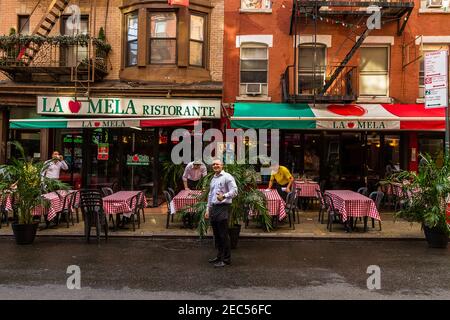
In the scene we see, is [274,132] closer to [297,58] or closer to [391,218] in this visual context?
[297,58]

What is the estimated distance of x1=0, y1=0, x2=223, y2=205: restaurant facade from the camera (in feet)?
45.1

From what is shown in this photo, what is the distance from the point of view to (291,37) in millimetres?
14703

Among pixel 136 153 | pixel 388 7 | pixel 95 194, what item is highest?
pixel 388 7

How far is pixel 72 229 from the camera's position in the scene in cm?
1036

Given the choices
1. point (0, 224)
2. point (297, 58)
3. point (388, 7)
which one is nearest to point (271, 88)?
point (297, 58)

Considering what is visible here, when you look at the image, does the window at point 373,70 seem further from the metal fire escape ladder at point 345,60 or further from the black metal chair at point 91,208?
the black metal chair at point 91,208

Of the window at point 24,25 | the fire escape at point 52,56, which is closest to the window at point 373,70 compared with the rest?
the fire escape at point 52,56

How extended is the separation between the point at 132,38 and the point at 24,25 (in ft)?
12.2

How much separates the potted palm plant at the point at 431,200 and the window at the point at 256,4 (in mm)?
8213

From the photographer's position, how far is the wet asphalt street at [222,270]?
5848 mm

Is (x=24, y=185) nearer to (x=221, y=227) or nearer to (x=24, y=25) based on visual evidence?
(x=221, y=227)

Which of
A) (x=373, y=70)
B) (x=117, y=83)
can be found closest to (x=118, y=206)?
(x=117, y=83)

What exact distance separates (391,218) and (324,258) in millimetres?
5167

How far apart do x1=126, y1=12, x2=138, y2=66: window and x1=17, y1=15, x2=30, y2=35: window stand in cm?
345
